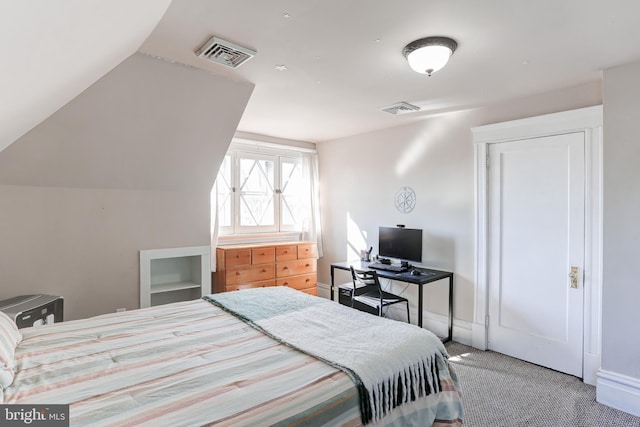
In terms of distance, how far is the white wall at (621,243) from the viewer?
237 cm

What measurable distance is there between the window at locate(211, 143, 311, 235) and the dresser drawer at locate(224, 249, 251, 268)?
559 mm

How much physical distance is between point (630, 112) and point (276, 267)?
375 centimetres

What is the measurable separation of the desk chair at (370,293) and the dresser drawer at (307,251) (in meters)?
1.06

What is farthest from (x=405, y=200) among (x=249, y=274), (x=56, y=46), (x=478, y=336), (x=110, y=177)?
(x=56, y=46)

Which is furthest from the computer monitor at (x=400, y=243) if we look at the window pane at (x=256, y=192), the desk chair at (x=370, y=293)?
the window pane at (x=256, y=192)

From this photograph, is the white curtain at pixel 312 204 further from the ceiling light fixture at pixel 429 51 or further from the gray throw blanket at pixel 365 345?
the ceiling light fixture at pixel 429 51

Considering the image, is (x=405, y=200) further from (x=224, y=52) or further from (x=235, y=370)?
(x=235, y=370)

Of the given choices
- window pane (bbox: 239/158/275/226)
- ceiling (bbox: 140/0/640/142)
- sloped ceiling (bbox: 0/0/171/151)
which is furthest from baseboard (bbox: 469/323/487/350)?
sloped ceiling (bbox: 0/0/171/151)

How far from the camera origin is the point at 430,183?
3939 mm

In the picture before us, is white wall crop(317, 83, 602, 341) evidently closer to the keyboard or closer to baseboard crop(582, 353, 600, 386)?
the keyboard

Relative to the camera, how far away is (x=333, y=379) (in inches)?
55.4

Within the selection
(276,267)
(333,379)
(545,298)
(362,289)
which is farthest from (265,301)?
(545,298)

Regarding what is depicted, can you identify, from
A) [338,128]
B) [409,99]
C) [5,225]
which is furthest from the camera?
[338,128]

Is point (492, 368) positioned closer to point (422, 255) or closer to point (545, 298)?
point (545, 298)
